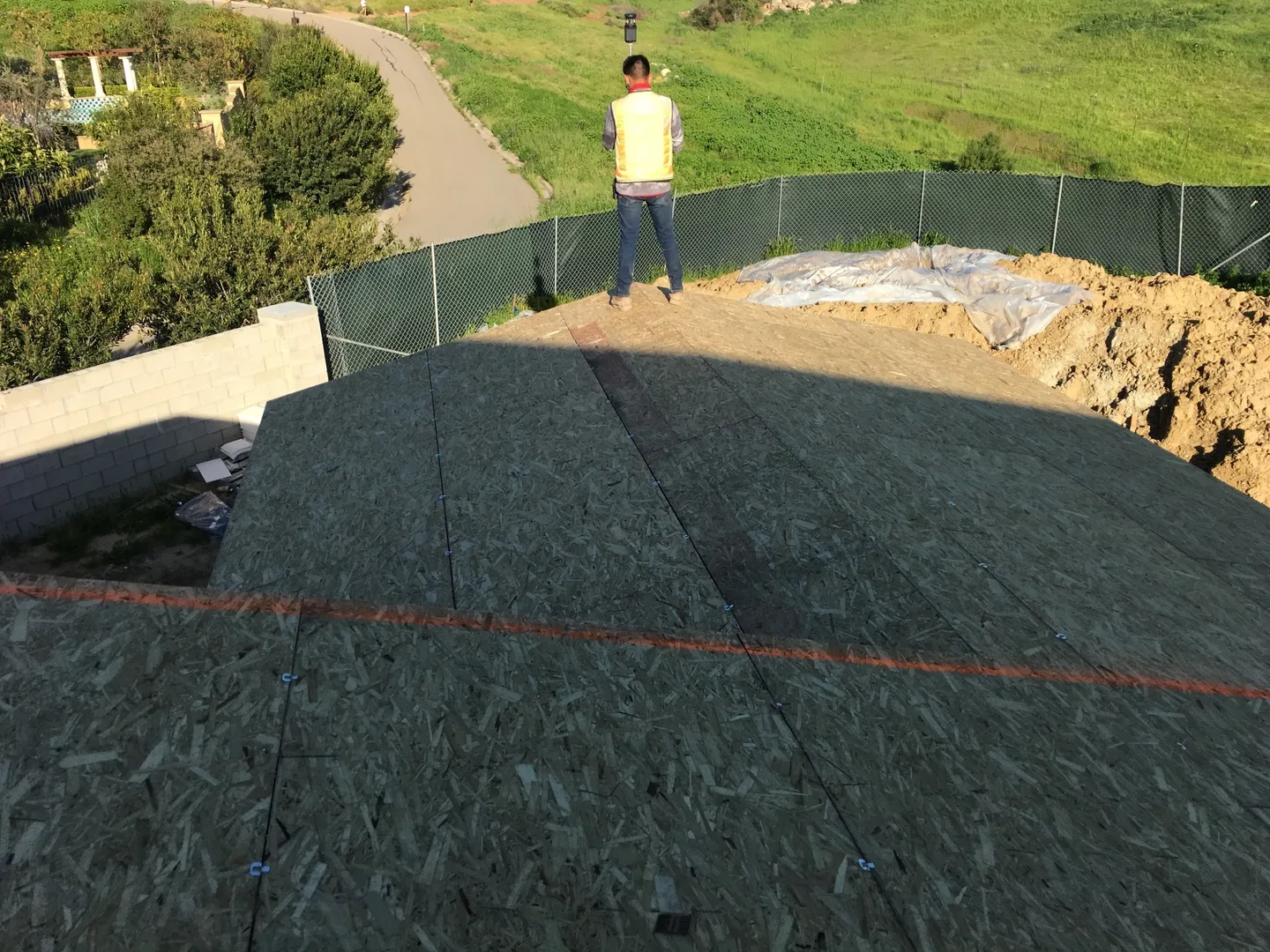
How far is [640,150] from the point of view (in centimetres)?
880

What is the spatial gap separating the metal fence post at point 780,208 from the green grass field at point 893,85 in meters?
6.00

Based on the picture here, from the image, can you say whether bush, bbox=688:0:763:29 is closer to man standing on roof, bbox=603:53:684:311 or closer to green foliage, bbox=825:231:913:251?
green foliage, bbox=825:231:913:251

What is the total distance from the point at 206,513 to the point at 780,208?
1280 centimetres

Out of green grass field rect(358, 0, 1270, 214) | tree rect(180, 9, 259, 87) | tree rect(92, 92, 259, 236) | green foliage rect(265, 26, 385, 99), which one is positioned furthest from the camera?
tree rect(180, 9, 259, 87)

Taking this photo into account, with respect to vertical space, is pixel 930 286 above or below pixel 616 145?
below

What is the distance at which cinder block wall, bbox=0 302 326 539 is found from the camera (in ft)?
33.0

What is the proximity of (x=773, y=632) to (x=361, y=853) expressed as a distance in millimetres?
3005

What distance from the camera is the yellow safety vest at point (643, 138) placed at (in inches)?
335

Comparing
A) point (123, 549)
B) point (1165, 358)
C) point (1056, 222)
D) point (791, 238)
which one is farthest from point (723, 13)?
point (123, 549)

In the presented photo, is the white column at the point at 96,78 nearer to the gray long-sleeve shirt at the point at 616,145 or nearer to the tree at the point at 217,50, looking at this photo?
the tree at the point at 217,50

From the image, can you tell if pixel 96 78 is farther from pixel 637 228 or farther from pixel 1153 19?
pixel 1153 19

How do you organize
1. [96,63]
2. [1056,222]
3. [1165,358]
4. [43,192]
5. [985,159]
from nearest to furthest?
[1165,358]
[1056,222]
[43,192]
[985,159]
[96,63]

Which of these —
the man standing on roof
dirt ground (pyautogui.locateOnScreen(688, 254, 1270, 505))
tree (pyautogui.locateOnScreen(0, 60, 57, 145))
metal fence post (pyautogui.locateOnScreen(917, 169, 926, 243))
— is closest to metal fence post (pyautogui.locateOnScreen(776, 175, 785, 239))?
metal fence post (pyautogui.locateOnScreen(917, 169, 926, 243))

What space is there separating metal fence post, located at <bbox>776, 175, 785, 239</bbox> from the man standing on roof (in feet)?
32.0
